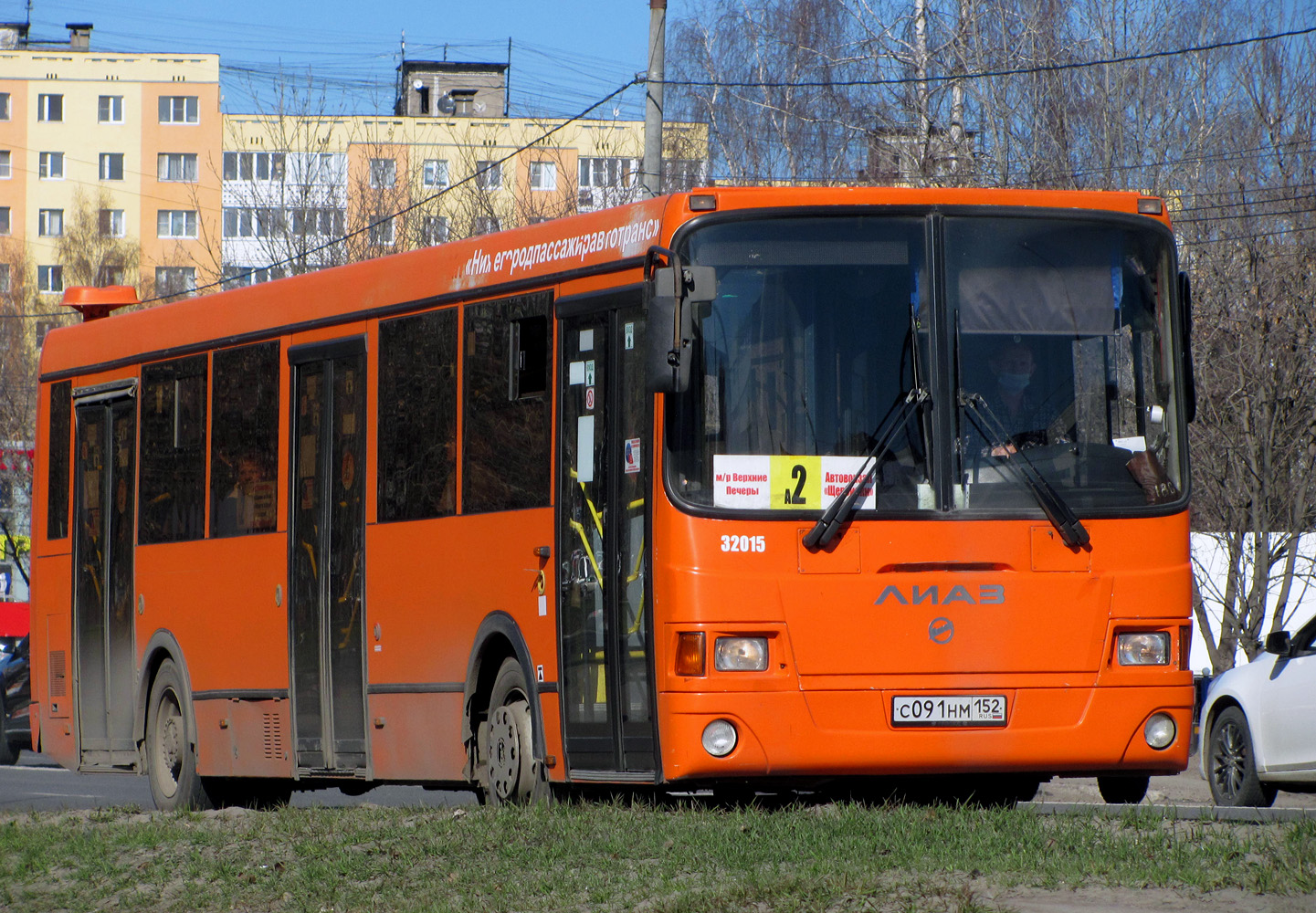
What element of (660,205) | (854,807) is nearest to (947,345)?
(660,205)

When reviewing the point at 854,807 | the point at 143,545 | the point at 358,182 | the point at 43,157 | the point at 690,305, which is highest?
the point at 43,157

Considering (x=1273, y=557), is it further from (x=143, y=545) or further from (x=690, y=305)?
(x=690, y=305)

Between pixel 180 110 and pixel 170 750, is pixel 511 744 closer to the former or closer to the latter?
pixel 170 750

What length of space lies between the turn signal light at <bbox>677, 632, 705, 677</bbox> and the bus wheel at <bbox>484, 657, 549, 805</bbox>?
4.79 ft

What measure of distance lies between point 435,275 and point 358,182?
1297 inches

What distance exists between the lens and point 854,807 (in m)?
8.34

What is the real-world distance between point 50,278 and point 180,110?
30.3ft

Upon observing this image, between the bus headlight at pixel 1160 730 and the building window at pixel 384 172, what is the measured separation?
118 ft

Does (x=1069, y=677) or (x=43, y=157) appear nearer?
(x=1069, y=677)

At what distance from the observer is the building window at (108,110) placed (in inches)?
3231

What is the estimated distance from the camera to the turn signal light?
842 centimetres

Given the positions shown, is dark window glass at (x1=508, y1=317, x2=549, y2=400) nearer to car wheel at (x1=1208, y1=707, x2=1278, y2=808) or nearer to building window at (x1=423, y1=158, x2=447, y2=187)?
car wheel at (x1=1208, y1=707, x2=1278, y2=808)

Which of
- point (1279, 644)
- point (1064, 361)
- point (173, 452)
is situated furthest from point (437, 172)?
point (1064, 361)

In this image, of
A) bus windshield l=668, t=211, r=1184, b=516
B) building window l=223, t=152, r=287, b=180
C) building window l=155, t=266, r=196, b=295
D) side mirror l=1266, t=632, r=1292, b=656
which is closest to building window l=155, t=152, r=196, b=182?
building window l=155, t=266, r=196, b=295
